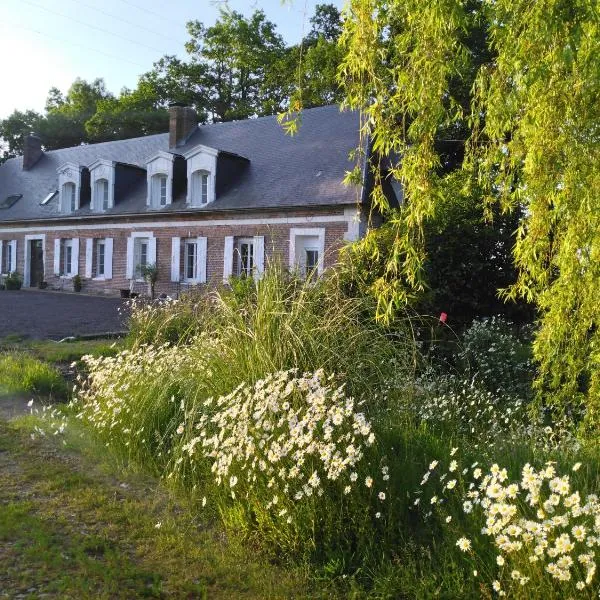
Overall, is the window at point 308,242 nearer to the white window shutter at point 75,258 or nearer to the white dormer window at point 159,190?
the white dormer window at point 159,190

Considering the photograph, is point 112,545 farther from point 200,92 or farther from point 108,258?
point 200,92

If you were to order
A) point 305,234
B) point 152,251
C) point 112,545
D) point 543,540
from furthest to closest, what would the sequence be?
point 152,251 < point 305,234 < point 112,545 < point 543,540

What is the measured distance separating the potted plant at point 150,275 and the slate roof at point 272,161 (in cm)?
194

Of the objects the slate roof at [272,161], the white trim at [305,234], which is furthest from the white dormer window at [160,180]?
the white trim at [305,234]

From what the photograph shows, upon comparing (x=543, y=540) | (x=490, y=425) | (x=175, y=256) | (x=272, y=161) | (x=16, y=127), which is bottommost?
(x=490, y=425)

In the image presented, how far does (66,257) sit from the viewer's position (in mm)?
27359

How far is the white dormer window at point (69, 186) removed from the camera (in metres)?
26.8

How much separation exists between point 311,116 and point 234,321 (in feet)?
59.3

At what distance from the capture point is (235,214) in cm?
2061

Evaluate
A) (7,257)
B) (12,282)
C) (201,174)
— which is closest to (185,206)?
(201,174)

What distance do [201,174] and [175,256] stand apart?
2930 mm

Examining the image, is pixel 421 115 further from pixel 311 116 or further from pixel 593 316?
pixel 311 116

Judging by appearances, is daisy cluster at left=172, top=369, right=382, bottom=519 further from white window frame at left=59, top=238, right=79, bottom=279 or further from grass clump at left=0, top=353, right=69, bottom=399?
white window frame at left=59, top=238, right=79, bottom=279

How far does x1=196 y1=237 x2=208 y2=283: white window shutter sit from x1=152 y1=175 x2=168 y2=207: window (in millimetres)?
2957
